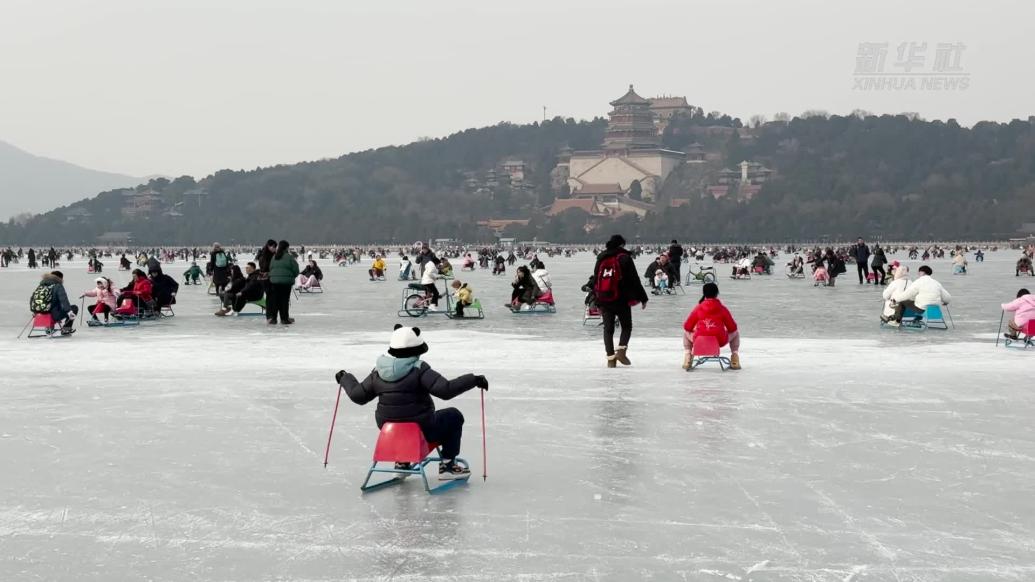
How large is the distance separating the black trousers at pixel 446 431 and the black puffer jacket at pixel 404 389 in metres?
0.08

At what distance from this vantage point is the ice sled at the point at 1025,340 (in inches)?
571

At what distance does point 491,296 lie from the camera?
2894 centimetres

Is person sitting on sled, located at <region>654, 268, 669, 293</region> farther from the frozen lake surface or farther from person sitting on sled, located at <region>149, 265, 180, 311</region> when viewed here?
the frozen lake surface

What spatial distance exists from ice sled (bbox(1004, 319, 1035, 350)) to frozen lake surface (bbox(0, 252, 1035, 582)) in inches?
13.7

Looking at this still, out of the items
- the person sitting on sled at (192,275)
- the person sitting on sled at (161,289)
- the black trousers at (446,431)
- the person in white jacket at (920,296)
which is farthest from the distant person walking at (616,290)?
the person sitting on sled at (192,275)

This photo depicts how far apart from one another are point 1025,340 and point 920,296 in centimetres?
330

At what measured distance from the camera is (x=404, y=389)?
664 cm

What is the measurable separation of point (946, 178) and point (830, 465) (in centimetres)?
19330

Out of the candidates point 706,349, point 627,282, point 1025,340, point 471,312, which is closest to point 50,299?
point 471,312

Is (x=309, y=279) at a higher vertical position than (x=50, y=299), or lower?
lower

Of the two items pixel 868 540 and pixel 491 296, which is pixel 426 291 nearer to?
pixel 491 296

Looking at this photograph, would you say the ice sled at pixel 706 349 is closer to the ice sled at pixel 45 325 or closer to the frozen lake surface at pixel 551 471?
the frozen lake surface at pixel 551 471

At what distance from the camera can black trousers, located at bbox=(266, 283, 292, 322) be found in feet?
62.6

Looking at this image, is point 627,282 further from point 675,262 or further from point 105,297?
point 675,262
